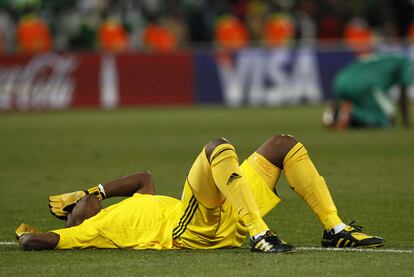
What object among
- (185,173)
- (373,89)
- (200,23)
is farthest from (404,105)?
(200,23)

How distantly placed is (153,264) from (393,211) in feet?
10.5

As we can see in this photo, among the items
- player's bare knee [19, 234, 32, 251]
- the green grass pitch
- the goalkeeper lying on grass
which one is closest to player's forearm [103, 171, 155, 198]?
the goalkeeper lying on grass

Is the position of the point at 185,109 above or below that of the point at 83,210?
below

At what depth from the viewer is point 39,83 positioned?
949 inches

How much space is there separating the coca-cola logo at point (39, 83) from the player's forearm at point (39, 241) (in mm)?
17240

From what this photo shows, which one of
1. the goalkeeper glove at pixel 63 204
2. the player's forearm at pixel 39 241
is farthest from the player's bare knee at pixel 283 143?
the player's forearm at pixel 39 241

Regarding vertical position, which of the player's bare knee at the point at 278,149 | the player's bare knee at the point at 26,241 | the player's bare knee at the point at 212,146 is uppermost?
the player's bare knee at the point at 212,146

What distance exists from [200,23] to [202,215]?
23.7 metres

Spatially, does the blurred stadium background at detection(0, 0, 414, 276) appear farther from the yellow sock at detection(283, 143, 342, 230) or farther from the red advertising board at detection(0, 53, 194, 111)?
the yellow sock at detection(283, 143, 342, 230)

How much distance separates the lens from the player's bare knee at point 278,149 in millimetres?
7031

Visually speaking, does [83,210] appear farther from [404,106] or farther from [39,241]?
[404,106]

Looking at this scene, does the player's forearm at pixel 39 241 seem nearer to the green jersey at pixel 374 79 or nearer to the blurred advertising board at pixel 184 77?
the green jersey at pixel 374 79

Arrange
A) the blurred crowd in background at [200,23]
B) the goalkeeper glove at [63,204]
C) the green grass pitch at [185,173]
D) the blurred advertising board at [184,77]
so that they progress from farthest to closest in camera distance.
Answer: the blurred crowd in background at [200,23], the blurred advertising board at [184,77], the goalkeeper glove at [63,204], the green grass pitch at [185,173]

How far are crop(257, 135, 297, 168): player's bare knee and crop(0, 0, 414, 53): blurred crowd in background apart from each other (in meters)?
21.8
